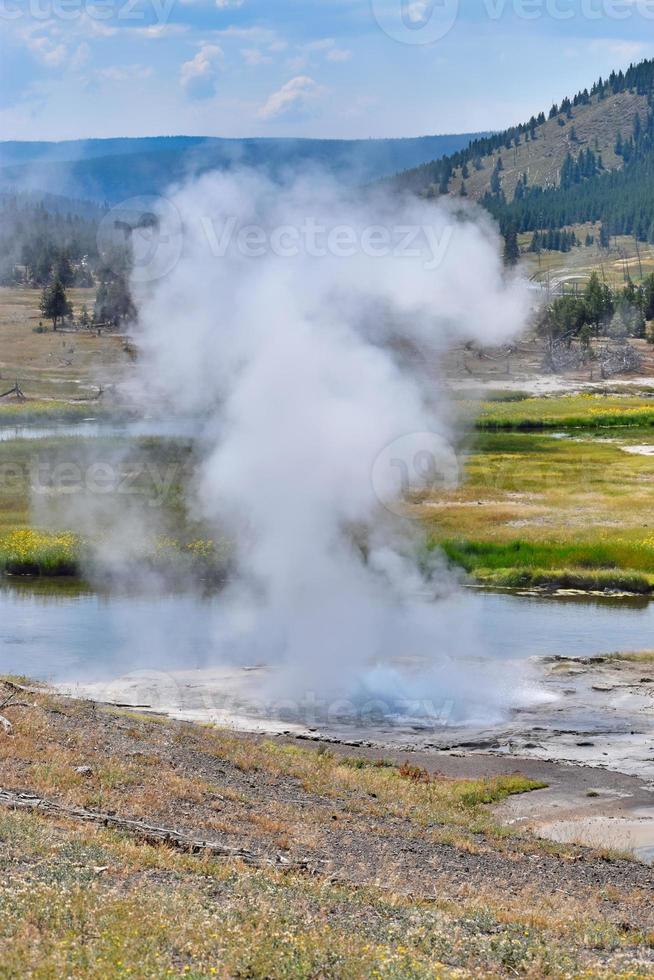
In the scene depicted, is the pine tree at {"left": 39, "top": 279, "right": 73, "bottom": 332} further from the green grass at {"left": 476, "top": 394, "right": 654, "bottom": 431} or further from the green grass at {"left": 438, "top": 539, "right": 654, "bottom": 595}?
the green grass at {"left": 438, "top": 539, "right": 654, "bottom": 595}

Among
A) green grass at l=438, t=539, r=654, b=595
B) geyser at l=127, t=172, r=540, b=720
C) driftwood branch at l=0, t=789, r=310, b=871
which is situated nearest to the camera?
driftwood branch at l=0, t=789, r=310, b=871

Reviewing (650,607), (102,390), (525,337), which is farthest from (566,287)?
(650,607)

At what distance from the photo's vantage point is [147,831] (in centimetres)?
1750

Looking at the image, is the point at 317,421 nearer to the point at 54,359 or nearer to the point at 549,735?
the point at 549,735

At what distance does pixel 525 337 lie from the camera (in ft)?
401

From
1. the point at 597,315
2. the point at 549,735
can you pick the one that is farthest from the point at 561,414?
the point at 549,735

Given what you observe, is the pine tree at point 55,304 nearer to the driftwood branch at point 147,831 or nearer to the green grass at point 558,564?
the green grass at point 558,564

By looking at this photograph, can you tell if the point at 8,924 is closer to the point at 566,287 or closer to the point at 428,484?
the point at 428,484

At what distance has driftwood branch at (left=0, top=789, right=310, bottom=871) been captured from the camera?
56.0 feet

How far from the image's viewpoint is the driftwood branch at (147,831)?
17.1 m

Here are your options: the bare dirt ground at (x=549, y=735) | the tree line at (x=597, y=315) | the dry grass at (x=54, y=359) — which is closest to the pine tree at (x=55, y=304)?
the dry grass at (x=54, y=359)

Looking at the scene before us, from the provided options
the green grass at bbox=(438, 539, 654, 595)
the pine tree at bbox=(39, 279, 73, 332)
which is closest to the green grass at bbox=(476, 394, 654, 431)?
the green grass at bbox=(438, 539, 654, 595)

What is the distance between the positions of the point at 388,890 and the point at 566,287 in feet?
484

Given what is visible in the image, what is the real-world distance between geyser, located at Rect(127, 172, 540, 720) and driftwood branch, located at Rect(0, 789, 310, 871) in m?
12.4
